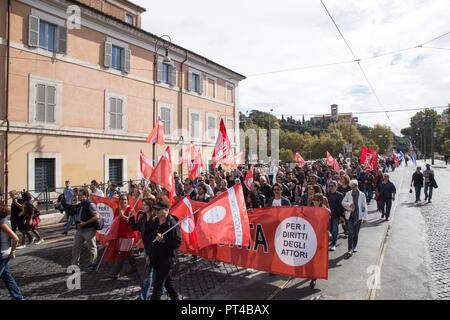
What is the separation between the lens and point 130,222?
558cm

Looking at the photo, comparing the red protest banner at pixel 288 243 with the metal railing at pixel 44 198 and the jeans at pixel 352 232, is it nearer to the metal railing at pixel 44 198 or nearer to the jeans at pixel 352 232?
the jeans at pixel 352 232

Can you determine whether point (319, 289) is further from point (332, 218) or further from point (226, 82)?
point (226, 82)

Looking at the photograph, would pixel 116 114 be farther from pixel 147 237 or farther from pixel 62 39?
pixel 147 237

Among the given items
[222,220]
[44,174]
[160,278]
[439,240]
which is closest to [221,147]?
[222,220]

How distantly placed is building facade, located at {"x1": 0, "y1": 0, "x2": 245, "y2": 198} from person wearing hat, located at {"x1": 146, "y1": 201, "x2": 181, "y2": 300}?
12.7 meters

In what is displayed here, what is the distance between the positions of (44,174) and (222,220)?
1368 cm

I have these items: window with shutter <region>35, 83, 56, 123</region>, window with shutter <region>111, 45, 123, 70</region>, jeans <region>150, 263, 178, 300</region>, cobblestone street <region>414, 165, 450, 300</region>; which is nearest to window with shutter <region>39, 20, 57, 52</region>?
window with shutter <region>35, 83, 56, 123</region>

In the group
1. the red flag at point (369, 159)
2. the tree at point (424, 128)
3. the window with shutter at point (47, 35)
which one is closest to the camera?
the window with shutter at point (47, 35)

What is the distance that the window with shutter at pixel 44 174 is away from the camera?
578 inches

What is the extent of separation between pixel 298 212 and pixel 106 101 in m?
15.9

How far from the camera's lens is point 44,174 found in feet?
49.3

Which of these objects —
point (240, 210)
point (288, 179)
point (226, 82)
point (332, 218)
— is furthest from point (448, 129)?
point (240, 210)

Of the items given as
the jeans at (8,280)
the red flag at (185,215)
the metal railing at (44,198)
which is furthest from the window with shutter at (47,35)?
the red flag at (185,215)

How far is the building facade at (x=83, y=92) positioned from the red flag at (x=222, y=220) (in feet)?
42.2
